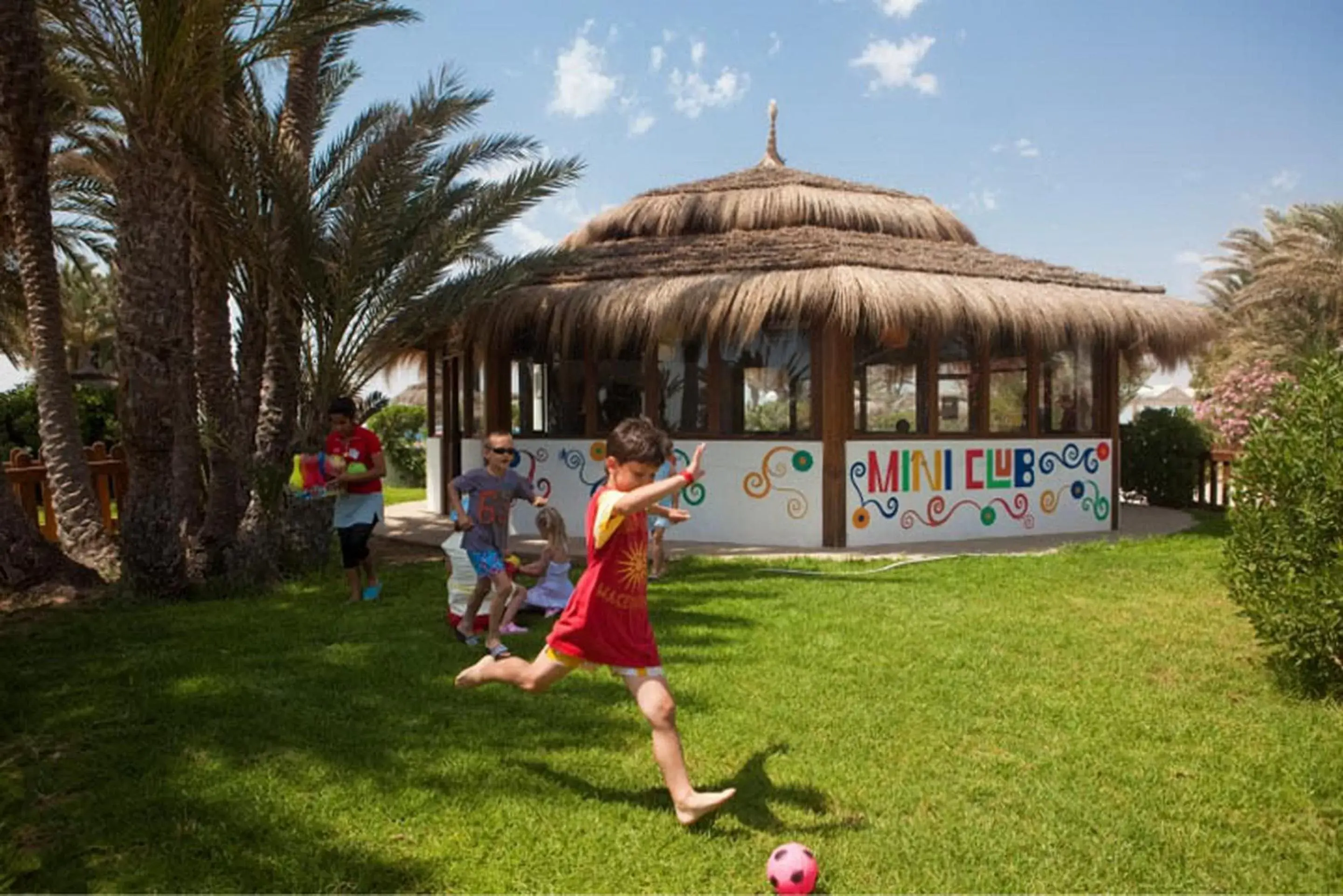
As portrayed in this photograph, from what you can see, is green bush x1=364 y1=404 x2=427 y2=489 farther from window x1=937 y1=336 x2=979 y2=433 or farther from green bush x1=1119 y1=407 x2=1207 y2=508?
green bush x1=1119 y1=407 x2=1207 y2=508

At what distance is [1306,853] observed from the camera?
3.27 m

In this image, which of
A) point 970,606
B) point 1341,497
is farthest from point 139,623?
point 1341,497

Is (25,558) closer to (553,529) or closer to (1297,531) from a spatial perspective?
(553,529)

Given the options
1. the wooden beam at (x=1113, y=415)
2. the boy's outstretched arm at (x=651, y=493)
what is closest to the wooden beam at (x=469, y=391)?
the wooden beam at (x=1113, y=415)

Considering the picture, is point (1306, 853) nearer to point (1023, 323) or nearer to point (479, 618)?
point (479, 618)

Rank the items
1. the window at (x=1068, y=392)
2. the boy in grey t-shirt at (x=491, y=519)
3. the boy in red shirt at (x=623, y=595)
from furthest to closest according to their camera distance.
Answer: the window at (x=1068, y=392) → the boy in grey t-shirt at (x=491, y=519) → the boy in red shirt at (x=623, y=595)

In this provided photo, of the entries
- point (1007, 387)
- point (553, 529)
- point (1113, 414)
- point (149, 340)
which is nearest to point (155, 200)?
point (149, 340)

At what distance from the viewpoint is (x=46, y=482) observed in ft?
32.2

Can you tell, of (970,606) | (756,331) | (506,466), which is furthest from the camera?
(756,331)

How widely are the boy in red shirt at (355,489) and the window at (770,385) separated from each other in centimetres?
479

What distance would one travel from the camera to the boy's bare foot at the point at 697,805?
343 centimetres

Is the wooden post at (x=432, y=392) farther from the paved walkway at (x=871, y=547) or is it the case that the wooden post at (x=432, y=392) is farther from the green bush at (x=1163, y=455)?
the green bush at (x=1163, y=455)

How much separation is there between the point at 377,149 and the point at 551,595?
493 centimetres

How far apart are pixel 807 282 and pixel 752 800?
745 centimetres
